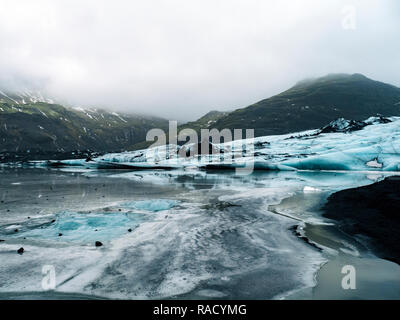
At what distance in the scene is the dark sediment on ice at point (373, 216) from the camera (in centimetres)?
853

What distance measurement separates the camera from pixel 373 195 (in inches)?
681

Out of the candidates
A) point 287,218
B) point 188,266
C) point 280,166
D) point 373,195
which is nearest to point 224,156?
point 280,166

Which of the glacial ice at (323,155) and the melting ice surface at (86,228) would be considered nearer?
the melting ice surface at (86,228)

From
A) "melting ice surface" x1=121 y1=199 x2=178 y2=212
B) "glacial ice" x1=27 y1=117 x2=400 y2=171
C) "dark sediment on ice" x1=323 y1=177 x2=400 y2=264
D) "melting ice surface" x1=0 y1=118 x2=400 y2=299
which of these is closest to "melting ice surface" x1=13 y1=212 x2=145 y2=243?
"melting ice surface" x1=0 y1=118 x2=400 y2=299

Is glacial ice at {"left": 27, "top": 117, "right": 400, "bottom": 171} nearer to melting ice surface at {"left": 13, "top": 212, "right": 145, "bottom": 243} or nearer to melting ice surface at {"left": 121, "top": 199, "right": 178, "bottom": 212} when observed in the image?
melting ice surface at {"left": 121, "top": 199, "right": 178, "bottom": 212}

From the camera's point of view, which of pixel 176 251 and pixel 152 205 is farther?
pixel 152 205

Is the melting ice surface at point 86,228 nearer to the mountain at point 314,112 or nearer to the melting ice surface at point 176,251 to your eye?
the melting ice surface at point 176,251

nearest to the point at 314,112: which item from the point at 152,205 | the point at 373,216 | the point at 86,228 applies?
the point at 373,216

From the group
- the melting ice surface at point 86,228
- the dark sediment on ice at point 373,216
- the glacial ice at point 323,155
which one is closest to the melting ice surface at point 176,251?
the melting ice surface at point 86,228

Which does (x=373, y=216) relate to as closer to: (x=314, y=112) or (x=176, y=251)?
(x=176, y=251)

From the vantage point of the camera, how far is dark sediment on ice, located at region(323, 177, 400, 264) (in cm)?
853

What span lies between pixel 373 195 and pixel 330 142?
129 ft

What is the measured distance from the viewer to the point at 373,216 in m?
12.3
